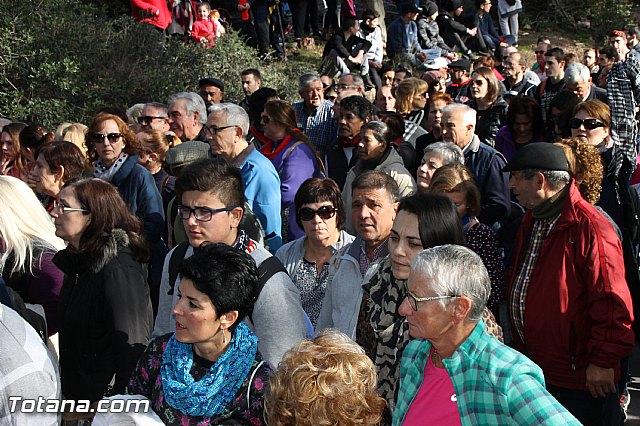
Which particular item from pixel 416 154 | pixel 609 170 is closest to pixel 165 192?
pixel 416 154

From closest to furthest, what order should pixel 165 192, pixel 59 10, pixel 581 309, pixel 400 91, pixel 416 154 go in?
pixel 581 309, pixel 165 192, pixel 416 154, pixel 400 91, pixel 59 10

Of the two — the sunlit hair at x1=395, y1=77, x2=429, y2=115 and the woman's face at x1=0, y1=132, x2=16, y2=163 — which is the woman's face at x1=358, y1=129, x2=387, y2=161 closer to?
the sunlit hair at x1=395, y1=77, x2=429, y2=115

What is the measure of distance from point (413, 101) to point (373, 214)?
5103 millimetres

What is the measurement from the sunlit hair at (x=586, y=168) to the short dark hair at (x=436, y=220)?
1.42 metres

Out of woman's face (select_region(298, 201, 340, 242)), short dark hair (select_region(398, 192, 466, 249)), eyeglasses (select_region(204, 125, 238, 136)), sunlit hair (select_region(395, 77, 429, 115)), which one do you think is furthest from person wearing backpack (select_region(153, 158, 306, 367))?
sunlit hair (select_region(395, 77, 429, 115))

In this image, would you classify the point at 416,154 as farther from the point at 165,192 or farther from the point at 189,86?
the point at 189,86

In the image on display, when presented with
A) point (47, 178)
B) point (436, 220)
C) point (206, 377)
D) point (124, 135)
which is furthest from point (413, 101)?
point (206, 377)

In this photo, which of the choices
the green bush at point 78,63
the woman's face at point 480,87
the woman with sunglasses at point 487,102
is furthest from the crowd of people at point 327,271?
the green bush at point 78,63

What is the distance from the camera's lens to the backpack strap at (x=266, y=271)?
3.79 m

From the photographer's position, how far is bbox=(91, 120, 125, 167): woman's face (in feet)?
22.5

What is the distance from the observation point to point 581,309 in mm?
4512

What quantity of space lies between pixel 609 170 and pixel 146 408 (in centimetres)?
418

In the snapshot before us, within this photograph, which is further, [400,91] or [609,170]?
[400,91]

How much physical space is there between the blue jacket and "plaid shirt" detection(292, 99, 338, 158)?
328 cm
